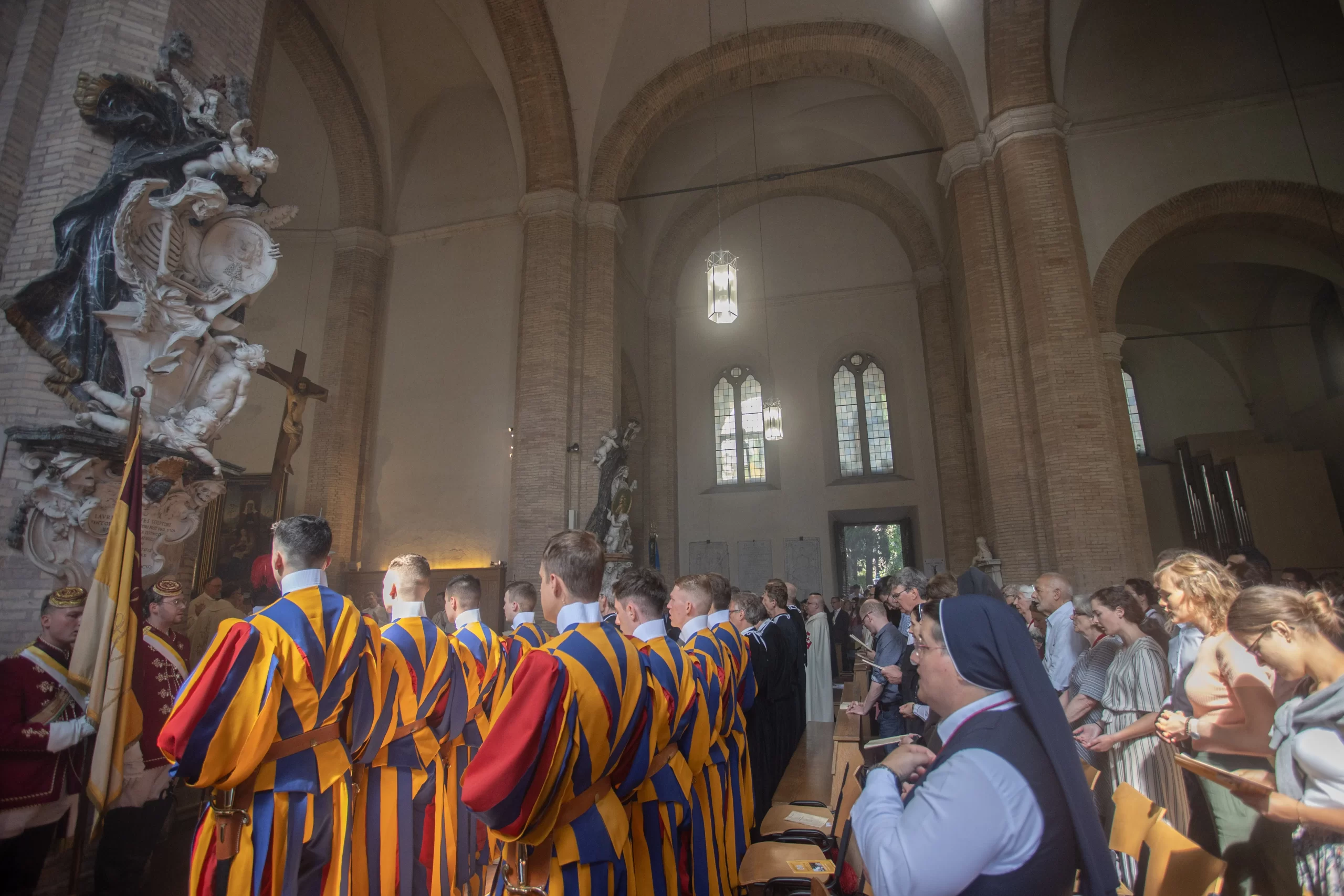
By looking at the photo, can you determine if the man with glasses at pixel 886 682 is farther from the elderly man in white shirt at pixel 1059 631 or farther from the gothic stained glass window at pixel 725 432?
the gothic stained glass window at pixel 725 432

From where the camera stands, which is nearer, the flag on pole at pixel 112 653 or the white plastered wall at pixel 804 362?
the flag on pole at pixel 112 653

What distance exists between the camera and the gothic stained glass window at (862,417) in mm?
17125

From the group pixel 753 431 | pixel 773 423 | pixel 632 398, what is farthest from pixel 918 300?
pixel 632 398

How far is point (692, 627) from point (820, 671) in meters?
5.14

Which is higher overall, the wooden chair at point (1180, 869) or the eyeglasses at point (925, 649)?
the eyeglasses at point (925, 649)

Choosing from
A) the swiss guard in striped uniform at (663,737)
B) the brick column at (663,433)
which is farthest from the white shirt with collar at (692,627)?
the brick column at (663,433)

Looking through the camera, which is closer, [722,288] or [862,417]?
[722,288]

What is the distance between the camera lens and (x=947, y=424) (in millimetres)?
15227

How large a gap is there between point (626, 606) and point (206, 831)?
160cm

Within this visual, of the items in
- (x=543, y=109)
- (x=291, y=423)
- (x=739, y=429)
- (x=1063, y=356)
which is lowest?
(x=291, y=423)

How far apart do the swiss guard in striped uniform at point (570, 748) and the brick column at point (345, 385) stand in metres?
10.6

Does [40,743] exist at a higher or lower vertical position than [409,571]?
lower

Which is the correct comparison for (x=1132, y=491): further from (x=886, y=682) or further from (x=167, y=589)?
(x=167, y=589)

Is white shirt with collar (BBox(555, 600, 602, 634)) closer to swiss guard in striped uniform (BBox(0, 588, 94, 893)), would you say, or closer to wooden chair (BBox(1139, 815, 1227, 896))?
wooden chair (BBox(1139, 815, 1227, 896))
